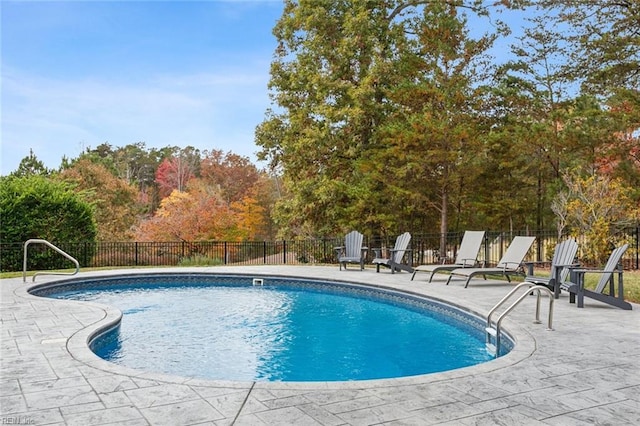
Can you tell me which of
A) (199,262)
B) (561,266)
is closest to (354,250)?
(199,262)

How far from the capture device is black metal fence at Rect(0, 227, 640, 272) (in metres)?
14.1

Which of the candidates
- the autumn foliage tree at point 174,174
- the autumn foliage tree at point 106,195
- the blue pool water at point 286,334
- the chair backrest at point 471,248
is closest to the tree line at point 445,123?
the chair backrest at point 471,248

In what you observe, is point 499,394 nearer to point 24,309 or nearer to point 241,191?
point 24,309

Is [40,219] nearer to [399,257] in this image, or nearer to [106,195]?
[106,195]

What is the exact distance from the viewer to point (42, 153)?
28.5 m

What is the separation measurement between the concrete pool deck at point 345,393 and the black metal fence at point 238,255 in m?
7.83

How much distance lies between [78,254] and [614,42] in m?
16.4

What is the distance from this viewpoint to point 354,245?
1300 cm

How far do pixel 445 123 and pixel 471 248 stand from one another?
5155 mm

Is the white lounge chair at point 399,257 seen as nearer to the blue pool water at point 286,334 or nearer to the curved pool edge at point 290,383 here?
the blue pool water at point 286,334

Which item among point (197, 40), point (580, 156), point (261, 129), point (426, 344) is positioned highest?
point (197, 40)

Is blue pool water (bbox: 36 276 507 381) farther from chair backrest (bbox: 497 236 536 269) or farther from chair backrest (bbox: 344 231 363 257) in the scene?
chair backrest (bbox: 497 236 536 269)

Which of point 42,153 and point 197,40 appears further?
point 42,153

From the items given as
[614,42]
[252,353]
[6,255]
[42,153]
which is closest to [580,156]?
[614,42]
